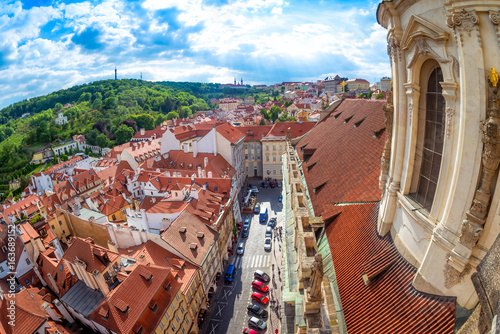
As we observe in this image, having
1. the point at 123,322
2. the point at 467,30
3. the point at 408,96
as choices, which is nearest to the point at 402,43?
the point at 408,96

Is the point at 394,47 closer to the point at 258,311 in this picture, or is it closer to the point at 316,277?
the point at 316,277

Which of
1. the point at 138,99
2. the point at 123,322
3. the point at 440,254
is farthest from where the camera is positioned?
the point at 138,99

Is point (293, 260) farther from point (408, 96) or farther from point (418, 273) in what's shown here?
point (408, 96)

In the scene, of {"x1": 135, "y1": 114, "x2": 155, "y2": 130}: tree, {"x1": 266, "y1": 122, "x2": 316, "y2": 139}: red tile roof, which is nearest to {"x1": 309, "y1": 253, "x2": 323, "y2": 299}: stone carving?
{"x1": 266, "y1": 122, "x2": 316, "y2": 139}: red tile roof

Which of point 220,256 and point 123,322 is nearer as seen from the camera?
point 123,322

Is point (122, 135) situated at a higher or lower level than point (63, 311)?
higher

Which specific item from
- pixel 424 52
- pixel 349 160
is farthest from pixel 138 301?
pixel 424 52
